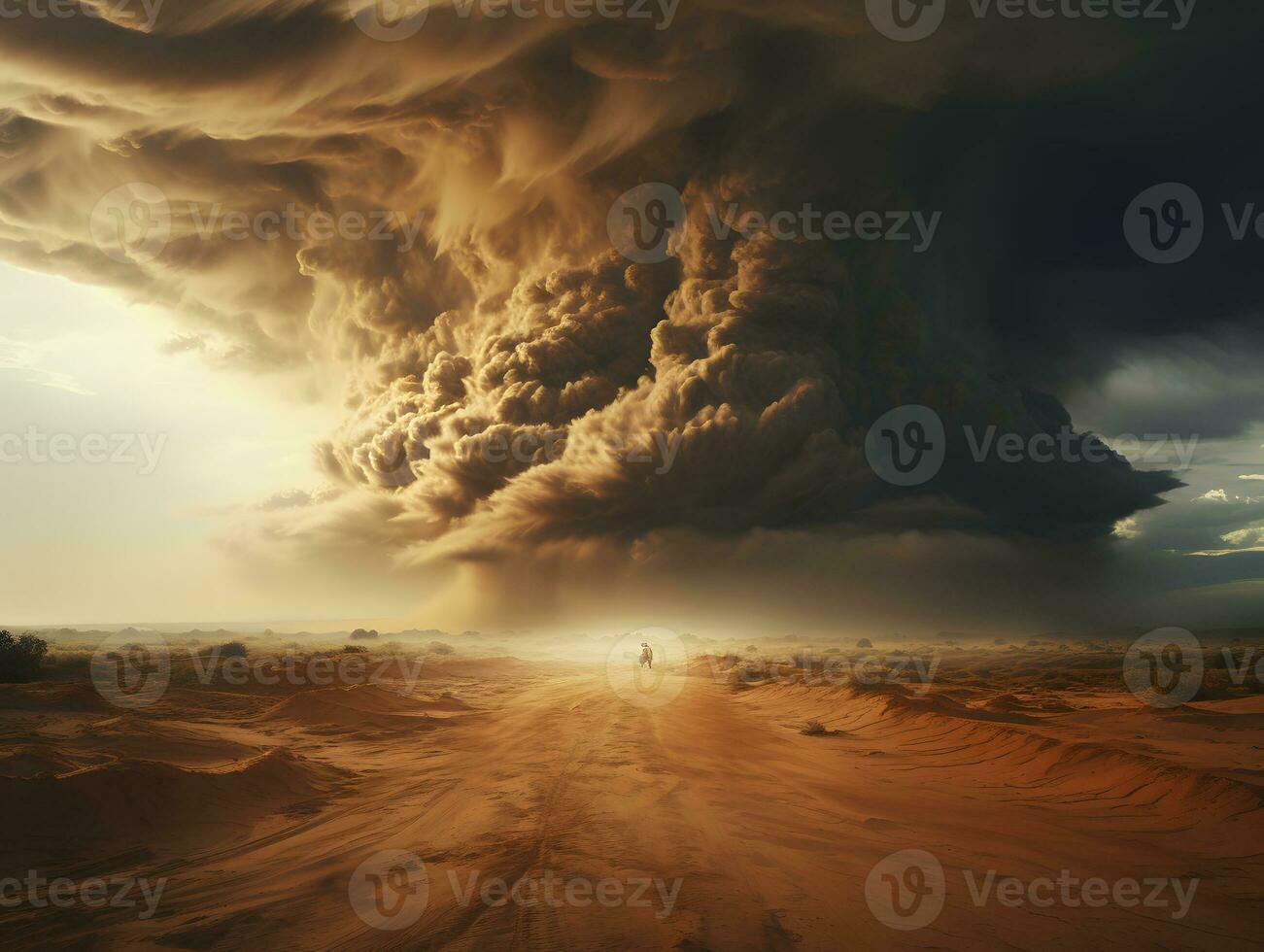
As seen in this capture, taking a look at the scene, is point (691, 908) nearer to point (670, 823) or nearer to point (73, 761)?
point (670, 823)

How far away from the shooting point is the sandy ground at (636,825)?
18.5 ft

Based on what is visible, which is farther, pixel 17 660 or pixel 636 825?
pixel 17 660

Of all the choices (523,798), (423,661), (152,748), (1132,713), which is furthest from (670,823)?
(423,661)

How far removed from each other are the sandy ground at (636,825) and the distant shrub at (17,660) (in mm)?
7297

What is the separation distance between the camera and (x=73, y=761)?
9922 millimetres

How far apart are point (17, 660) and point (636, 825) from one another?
24.4 meters

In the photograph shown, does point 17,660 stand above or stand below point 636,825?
below

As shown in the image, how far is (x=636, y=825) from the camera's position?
8.35m

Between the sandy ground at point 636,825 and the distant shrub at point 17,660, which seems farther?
the distant shrub at point 17,660

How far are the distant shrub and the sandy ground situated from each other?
23.9 feet

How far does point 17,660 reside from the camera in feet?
69.0

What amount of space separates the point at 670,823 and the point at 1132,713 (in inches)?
567

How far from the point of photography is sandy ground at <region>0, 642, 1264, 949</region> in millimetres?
5637

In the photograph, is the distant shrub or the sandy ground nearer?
the sandy ground
